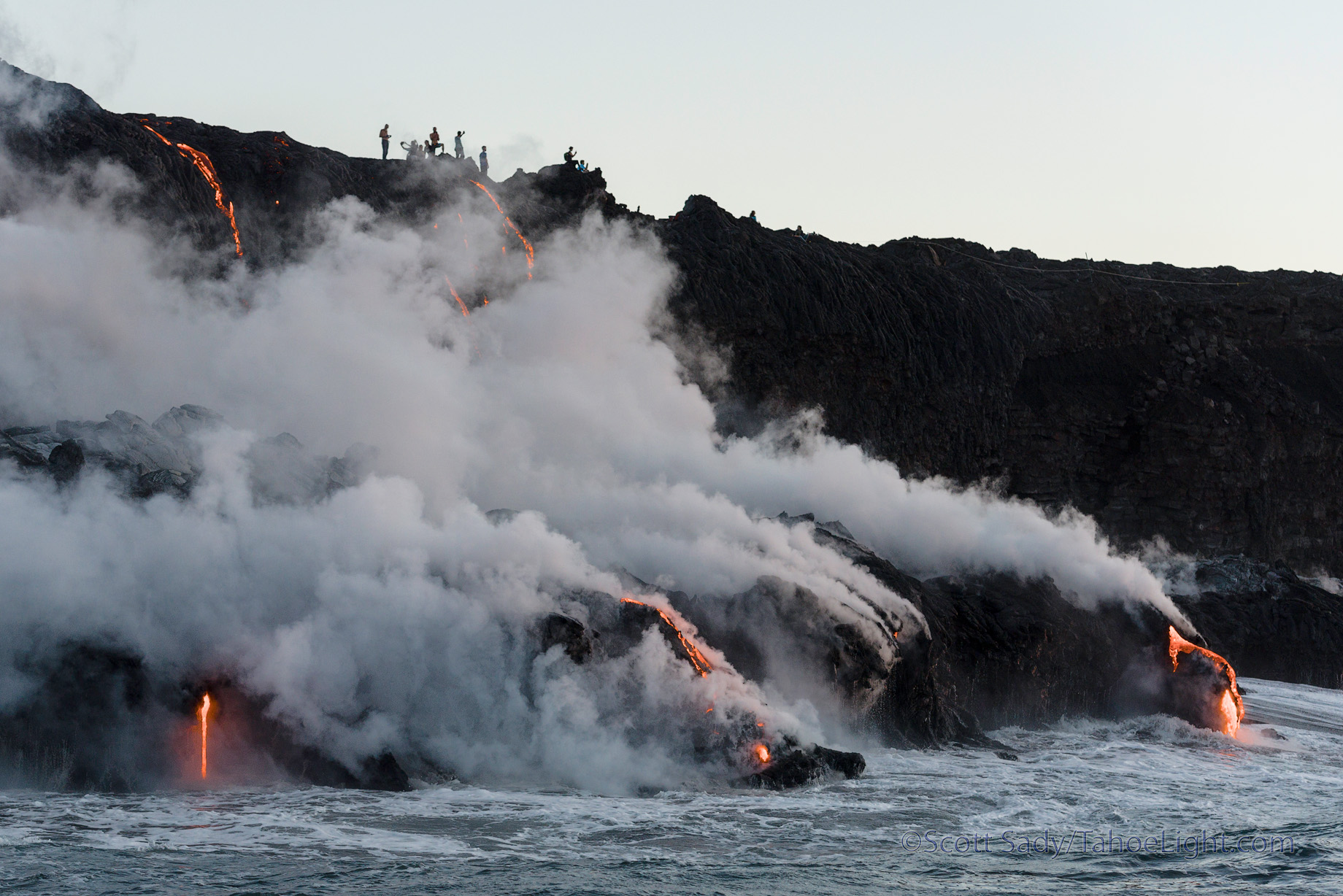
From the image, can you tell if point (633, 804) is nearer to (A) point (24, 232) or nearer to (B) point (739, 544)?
(B) point (739, 544)

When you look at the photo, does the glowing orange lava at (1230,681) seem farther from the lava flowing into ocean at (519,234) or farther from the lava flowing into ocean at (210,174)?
the lava flowing into ocean at (210,174)

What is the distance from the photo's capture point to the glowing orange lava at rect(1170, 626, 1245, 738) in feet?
83.7

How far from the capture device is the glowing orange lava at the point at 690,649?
64.6ft

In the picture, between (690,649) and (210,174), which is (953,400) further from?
(690,649)

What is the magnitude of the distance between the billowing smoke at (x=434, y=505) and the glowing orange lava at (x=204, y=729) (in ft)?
1.43

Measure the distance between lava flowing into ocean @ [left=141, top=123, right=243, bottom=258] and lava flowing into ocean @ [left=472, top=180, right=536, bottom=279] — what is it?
264 inches

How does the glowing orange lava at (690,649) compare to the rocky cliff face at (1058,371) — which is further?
the rocky cliff face at (1058,371)

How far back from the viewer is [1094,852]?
1656 centimetres

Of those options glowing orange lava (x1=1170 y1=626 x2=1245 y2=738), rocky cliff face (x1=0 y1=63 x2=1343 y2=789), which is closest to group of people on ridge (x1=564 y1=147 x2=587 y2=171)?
rocky cliff face (x1=0 y1=63 x2=1343 y2=789)

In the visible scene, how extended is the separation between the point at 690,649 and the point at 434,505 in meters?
7.00

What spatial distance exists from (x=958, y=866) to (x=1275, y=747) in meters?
11.9

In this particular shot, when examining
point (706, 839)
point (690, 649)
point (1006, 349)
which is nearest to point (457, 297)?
point (690, 649)

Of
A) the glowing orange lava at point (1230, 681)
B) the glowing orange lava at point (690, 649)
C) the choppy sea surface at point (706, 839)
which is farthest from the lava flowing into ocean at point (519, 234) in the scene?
the choppy sea surface at point (706, 839)

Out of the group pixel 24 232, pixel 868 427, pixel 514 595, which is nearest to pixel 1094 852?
pixel 514 595
